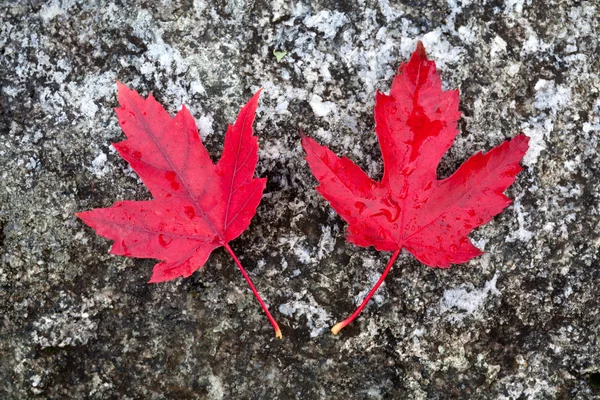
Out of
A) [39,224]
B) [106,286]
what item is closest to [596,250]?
[106,286]

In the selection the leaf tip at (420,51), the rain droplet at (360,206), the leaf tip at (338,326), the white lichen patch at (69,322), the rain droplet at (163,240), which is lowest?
the leaf tip at (338,326)

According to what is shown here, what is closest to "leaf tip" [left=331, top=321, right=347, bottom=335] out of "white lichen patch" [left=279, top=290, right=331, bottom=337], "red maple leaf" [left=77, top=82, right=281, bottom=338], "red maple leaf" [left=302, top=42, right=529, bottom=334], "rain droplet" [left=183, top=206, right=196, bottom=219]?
"white lichen patch" [left=279, top=290, right=331, bottom=337]

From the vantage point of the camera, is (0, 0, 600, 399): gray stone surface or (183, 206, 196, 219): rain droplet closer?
(183, 206, 196, 219): rain droplet

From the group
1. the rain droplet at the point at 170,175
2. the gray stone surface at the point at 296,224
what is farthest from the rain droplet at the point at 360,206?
the rain droplet at the point at 170,175

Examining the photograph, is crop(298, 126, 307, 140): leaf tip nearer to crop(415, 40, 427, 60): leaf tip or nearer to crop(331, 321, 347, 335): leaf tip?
crop(415, 40, 427, 60): leaf tip

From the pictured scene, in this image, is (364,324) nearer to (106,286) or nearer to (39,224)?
(106,286)

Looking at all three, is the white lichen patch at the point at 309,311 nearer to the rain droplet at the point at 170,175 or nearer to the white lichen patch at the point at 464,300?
the white lichen patch at the point at 464,300

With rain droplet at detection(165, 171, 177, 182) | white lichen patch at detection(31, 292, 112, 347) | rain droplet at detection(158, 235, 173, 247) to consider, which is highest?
rain droplet at detection(165, 171, 177, 182)
